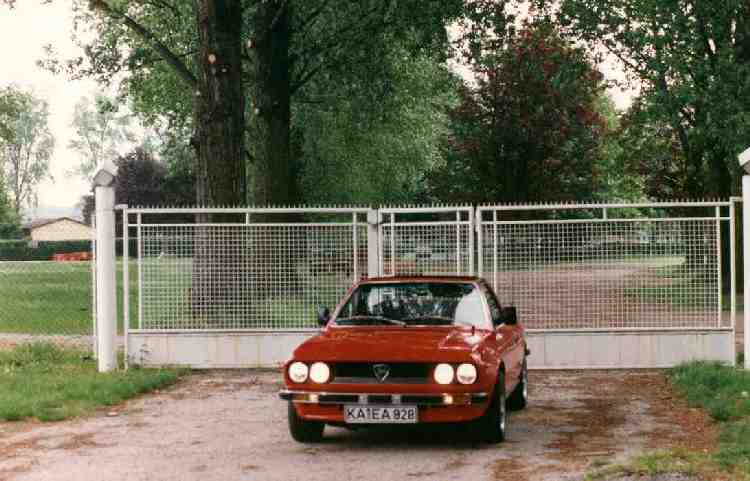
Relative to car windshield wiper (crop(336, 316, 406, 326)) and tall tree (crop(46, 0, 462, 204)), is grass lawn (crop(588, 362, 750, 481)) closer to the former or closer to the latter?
car windshield wiper (crop(336, 316, 406, 326))

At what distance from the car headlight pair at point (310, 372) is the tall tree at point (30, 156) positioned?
138 meters

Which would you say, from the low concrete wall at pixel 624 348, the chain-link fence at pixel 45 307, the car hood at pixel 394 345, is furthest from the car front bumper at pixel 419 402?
the chain-link fence at pixel 45 307

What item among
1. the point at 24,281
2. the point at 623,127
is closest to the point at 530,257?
the point at 623,127

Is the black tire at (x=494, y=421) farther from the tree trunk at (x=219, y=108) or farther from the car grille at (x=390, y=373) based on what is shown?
the tree trunk at (x=219, y=108)

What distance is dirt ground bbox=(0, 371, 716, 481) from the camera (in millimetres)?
8938

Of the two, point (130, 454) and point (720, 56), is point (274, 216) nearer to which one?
point (720, 56)

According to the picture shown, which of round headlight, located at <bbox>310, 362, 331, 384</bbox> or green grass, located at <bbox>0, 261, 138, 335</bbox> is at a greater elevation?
round headlight, located at <bbox>310, 362, 331, 384</bbox>

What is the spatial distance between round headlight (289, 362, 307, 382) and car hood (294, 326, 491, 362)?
61 millimetres

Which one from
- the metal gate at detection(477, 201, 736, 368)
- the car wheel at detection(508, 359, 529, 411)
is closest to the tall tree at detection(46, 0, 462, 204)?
the metal gate at detection(477, 201, 736, 368)

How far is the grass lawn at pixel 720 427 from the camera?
27.3ft

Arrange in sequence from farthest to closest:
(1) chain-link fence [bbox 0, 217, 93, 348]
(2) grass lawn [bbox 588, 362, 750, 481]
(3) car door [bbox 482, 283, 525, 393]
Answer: (1) chain-link fence [bbox 0, 217, 93, 348] < (3) car door [bbox 482, 283, 525, 393] < (2) grass lawn [bbox 588, 362, 750, 481]

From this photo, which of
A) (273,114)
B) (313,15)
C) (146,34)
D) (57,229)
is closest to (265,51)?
(273,114)

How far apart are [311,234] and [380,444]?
658 centimetres

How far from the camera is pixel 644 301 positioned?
15.7 m
